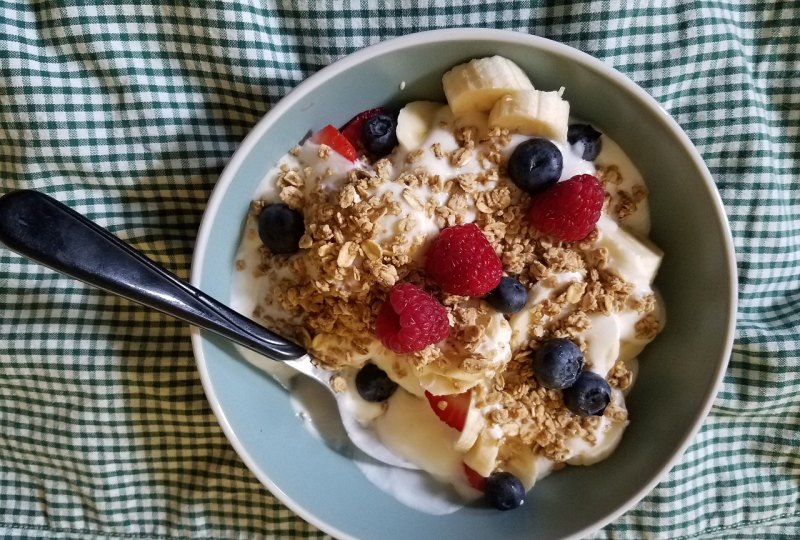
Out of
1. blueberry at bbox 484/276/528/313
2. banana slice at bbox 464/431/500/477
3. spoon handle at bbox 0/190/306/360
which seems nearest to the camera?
spoon handle at bbox 0/190/306/360

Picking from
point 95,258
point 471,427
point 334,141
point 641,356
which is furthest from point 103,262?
point 641,356

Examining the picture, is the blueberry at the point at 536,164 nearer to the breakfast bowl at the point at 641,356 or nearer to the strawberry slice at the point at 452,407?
the breakfast bowl at the point at 641,356

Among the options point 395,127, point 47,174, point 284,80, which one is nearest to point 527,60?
point 395,127

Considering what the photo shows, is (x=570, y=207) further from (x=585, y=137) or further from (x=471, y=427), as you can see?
(x=471, y=427)

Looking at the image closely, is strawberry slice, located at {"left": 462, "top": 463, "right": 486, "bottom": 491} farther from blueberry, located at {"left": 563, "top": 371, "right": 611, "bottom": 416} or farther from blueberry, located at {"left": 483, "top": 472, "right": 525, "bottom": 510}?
blueberry, located at {"left": 563, "top": 371, "right": 611, "bottom": 416}

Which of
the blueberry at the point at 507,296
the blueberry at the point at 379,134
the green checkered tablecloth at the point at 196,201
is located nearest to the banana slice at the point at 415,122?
the blueberry at the point at 379,134

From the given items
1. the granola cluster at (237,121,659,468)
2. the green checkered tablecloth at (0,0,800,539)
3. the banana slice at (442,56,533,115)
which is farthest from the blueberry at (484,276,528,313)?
the green checkered tablecloth at (0,0,800,539)
